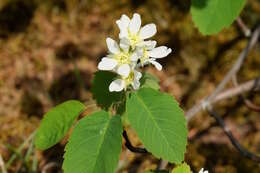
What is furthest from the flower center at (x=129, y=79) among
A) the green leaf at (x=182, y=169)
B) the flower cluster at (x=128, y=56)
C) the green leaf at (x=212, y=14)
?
the green leaf at (x=212, y=14)

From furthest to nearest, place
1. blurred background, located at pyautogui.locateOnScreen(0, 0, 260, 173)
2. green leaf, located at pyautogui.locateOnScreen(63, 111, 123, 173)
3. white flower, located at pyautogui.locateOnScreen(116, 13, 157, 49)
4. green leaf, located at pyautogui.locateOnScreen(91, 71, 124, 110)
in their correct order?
blurred background, located at pyautogui.locateOnScreen(0, 0, 260, 173) → green leaf, located at pyautogui.locateOnScreen(91, 71, 124, 110) → white flower, located at pyautogui.locateOnScreen(116, 13, 157, 49) → green leaf, located at pyautogui.locateOnScreen(63, 111, 123, 173)

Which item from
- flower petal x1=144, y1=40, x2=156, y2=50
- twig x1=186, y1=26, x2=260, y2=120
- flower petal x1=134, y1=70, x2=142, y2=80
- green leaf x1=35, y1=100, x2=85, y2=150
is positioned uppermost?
flower petal x1=144, y1=40, x2=156, y2=50

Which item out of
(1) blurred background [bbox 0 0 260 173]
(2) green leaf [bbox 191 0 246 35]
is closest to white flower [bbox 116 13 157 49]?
(2) green leaf [bbox 191 0 246 35]

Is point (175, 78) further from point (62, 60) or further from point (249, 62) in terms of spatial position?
point (62, 60)

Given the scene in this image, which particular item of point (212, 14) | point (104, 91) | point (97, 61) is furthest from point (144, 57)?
point (97, 61)

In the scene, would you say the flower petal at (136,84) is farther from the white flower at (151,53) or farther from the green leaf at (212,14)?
the green leaf at (212,14)

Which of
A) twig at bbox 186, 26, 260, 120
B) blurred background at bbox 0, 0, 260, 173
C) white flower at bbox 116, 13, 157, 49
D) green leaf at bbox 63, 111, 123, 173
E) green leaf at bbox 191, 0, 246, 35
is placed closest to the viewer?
green leaf at bbox 63, 111, 123, 173

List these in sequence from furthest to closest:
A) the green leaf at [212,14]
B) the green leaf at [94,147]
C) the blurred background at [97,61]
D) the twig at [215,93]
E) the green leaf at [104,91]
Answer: the blurred background at [97,61] → the twig at [215,93] → the green leaf at [212,14] → the green leaf at [104,91] → the green leaf at [94,147]

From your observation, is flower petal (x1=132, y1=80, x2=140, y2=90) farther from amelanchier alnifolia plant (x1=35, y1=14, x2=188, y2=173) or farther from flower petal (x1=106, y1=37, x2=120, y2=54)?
flower petal (x1=106, y1=37, x2=120, y2=54)
